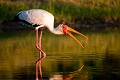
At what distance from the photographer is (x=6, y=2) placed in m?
27.1

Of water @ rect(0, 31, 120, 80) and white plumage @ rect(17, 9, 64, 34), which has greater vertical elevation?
white plumage @ rect(17, 9, 64, 34)

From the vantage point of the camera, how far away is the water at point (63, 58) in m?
11.6

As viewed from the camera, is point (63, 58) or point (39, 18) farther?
point (39, 18)

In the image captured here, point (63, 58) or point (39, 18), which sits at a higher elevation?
point (39, 18)

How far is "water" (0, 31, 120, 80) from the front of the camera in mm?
11644

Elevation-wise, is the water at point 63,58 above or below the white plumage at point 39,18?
below

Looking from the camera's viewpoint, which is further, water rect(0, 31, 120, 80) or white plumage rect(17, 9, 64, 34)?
white plumage rect(17, 9, 64, 34)

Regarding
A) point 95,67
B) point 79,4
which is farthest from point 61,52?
point 79,4

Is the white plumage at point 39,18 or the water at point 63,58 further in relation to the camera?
the white plumage at point 39,18

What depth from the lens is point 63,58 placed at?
14.2 meters

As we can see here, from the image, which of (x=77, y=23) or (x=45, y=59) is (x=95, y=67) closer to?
(x=45, y=59)

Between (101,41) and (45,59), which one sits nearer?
(45,59)

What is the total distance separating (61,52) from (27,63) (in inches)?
88.7

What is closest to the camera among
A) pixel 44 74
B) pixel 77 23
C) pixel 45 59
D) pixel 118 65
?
pixel 44 74
